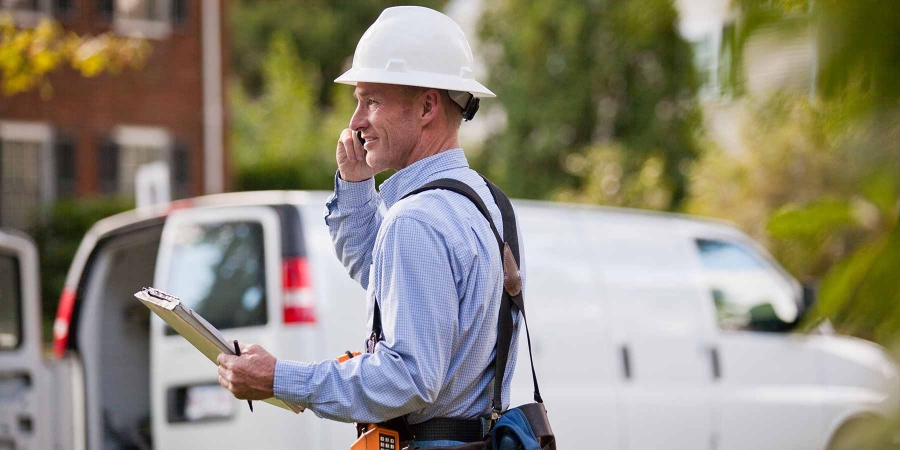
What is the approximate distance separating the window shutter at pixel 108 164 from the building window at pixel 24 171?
82 centimetres

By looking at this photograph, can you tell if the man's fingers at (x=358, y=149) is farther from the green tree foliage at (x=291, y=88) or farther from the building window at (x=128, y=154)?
the building window at (x=128, y=154)

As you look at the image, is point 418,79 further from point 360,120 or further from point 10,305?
point 10,305

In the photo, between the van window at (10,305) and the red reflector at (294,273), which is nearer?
the red reflector at (294,273)

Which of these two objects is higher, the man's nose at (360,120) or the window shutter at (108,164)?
the man's nose at (360,120)

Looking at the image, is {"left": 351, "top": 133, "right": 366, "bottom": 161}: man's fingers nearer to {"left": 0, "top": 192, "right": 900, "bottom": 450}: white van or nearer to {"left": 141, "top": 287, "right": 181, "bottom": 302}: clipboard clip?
{"left": 141, "top": 287, "right": 181, "bottom": 302}: clipboard clip

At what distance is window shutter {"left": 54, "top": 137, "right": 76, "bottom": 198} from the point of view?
1834 centimetres

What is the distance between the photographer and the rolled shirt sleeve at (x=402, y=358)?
224 cm

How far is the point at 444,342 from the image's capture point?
229cm

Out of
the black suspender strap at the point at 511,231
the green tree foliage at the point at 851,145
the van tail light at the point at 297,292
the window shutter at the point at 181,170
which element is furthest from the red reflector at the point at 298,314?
the window shutter at the point at 181,170

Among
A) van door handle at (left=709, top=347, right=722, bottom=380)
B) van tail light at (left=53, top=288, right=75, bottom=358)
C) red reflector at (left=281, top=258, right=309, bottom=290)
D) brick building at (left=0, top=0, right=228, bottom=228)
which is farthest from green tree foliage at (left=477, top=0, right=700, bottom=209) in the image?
red reflector at (left=281, top=258, right=309, bottom=290)

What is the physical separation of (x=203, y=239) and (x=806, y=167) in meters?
4.61

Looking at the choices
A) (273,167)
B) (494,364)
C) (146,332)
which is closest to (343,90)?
(273,167)

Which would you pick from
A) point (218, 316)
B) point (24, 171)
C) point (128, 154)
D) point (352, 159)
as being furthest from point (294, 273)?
point (128, 154)

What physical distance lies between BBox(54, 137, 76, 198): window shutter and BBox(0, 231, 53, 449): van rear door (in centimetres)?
1390
